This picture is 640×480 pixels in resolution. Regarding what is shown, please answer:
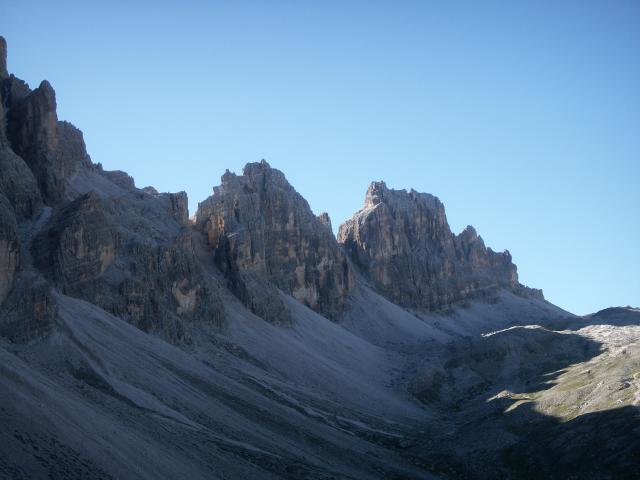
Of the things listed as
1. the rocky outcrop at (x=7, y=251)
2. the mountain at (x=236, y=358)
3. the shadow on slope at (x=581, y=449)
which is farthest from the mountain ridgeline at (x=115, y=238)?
the shadow on slope at (x=581, y=449)

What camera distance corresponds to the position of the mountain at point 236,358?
51031 mm

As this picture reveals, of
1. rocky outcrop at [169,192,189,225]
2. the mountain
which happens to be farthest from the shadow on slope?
rocky outcrop at [169,192,189,225]

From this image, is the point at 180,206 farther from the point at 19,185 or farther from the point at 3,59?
the point at 19,185

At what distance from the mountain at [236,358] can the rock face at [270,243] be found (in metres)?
0.45

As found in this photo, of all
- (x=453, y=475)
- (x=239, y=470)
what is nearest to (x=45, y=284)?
(x=239, y=470)

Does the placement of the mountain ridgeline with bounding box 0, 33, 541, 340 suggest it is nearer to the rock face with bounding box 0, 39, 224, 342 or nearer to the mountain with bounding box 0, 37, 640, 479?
the rock face with bounding box 0, 39, 224, 342

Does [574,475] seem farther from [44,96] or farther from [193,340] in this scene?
[44,96]

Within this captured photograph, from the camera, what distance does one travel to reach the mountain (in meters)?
51.0

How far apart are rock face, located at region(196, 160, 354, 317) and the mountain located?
45cm

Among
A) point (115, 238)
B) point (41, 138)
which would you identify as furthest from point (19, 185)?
point (115, 238)

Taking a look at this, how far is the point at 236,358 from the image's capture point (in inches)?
3834

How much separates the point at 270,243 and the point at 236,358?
58.5 meters

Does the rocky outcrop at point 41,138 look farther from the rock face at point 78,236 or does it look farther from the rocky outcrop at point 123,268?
the rocky outcrop at point 123,268

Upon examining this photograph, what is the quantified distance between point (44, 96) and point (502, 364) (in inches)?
3389
